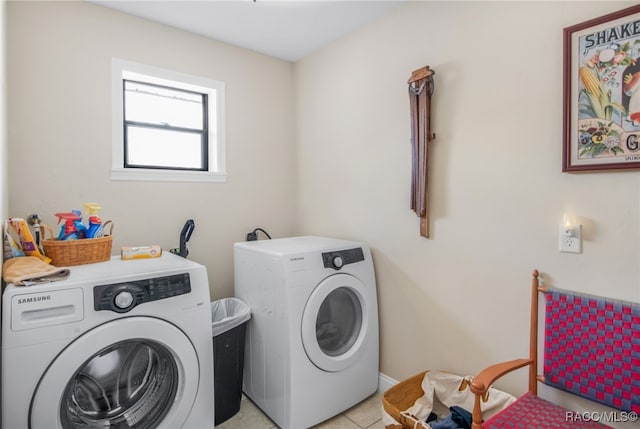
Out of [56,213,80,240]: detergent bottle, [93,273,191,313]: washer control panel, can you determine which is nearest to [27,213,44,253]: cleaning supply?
[56,213,80,240]: detergent bottle

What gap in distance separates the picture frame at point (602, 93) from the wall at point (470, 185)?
0.05m

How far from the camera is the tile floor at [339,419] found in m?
1.91

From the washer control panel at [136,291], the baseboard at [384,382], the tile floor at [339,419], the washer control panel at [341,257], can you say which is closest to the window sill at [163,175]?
the washer control panel at [136,291]

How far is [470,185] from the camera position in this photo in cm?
177

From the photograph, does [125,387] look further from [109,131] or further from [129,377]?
[109,131]

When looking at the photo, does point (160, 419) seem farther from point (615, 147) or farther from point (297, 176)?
point (615, 147)

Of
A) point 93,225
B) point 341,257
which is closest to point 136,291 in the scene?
point 93,225

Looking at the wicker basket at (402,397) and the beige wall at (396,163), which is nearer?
the beige wall at (396,163)

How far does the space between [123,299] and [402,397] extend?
1471 millimetres

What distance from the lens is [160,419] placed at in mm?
1492

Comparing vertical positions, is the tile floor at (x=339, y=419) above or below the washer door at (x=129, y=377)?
below

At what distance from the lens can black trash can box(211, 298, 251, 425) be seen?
1.90 metres

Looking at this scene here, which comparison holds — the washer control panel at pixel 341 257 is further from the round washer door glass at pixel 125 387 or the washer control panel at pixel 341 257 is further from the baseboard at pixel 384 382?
the round washer door glass at pixel 125 387

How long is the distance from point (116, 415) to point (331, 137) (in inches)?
83.4
